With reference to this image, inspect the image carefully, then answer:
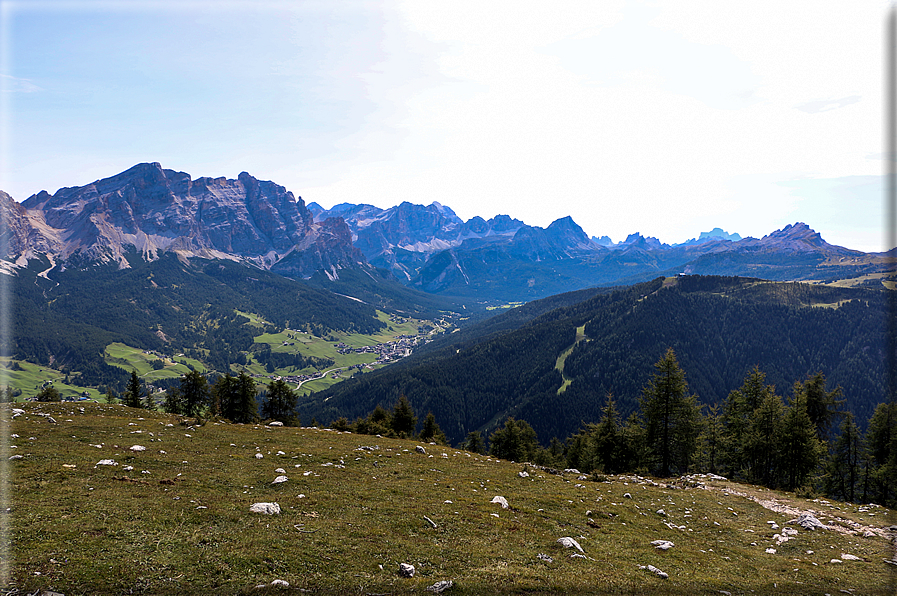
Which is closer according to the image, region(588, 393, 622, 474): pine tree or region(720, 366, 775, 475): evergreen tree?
region(720, 366, 775, 475): evergreen tree

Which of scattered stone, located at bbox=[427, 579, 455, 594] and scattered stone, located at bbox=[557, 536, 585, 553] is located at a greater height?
scattered stone, located at bbox=[427, 579, 455, 594]

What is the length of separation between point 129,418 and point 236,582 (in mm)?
33944

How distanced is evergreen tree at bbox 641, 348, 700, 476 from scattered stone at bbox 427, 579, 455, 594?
42.2 metres

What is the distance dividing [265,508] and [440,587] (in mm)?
8254

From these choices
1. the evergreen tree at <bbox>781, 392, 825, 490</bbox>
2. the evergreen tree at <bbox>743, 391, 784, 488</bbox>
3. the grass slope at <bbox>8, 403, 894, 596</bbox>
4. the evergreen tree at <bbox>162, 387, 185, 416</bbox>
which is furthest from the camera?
the evergreen tree at <bbox>162, 387, 185, 416</bbox>

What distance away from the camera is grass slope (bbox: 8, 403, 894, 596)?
34.1ft

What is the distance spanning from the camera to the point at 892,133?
11914mm

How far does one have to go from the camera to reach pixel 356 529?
14000 mm

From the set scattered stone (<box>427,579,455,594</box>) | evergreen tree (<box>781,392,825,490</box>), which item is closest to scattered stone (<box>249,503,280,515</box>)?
scattered stone (<box>427,579,455,594</box>)

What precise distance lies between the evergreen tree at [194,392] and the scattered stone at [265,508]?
6321 cm

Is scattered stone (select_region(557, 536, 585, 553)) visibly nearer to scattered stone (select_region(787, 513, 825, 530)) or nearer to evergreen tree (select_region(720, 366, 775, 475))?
scattered stone (select_region(787, 513, 825, 530))

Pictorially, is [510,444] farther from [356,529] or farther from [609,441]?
[356,529]

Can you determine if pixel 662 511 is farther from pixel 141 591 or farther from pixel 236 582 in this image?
pixel 141 591

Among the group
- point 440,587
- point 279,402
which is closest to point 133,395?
point 279,402
